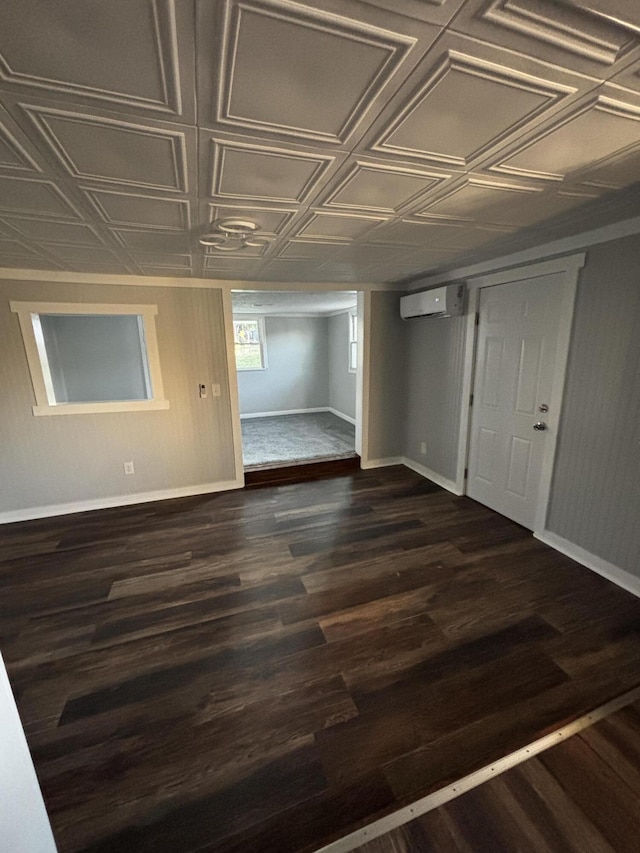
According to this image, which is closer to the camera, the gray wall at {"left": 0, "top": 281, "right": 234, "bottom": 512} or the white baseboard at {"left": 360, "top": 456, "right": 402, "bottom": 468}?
the gray wall at {"left": 0, "top": 281, "right": 234, "bottom": 512}

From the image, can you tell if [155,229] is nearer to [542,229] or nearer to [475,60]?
[475,60]

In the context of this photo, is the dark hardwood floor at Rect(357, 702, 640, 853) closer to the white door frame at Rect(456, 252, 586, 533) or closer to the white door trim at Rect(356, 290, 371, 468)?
the white door frame at Rect(456, 252, 586, 533)

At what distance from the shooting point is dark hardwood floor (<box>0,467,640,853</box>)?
125 cm

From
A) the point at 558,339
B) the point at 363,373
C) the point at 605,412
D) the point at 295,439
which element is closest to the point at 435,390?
the point at 363,373

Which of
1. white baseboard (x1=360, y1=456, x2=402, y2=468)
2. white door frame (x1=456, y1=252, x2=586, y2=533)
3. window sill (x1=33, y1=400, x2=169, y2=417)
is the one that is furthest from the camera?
white baseboard (x1=360, y1=456, x2=402, y2=468)

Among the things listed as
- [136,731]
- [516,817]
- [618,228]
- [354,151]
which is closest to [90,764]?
[136,731]

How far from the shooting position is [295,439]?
559 centimetres

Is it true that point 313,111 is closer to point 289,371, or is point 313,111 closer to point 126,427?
point 126,427

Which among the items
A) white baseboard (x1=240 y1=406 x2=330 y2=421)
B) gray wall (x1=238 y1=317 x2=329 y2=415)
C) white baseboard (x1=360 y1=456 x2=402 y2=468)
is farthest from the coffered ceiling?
white baseboard (x1=240 y1=406 x2=330 y2=421)

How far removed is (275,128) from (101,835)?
7.73 feet

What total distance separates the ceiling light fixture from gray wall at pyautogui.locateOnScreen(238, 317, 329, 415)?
4930mm

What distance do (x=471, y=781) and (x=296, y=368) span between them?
6836 mm

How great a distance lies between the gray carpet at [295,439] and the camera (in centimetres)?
468

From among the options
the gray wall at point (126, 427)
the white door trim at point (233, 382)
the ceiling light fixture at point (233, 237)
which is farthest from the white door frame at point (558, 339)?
the gray wall at point (126, 427)
